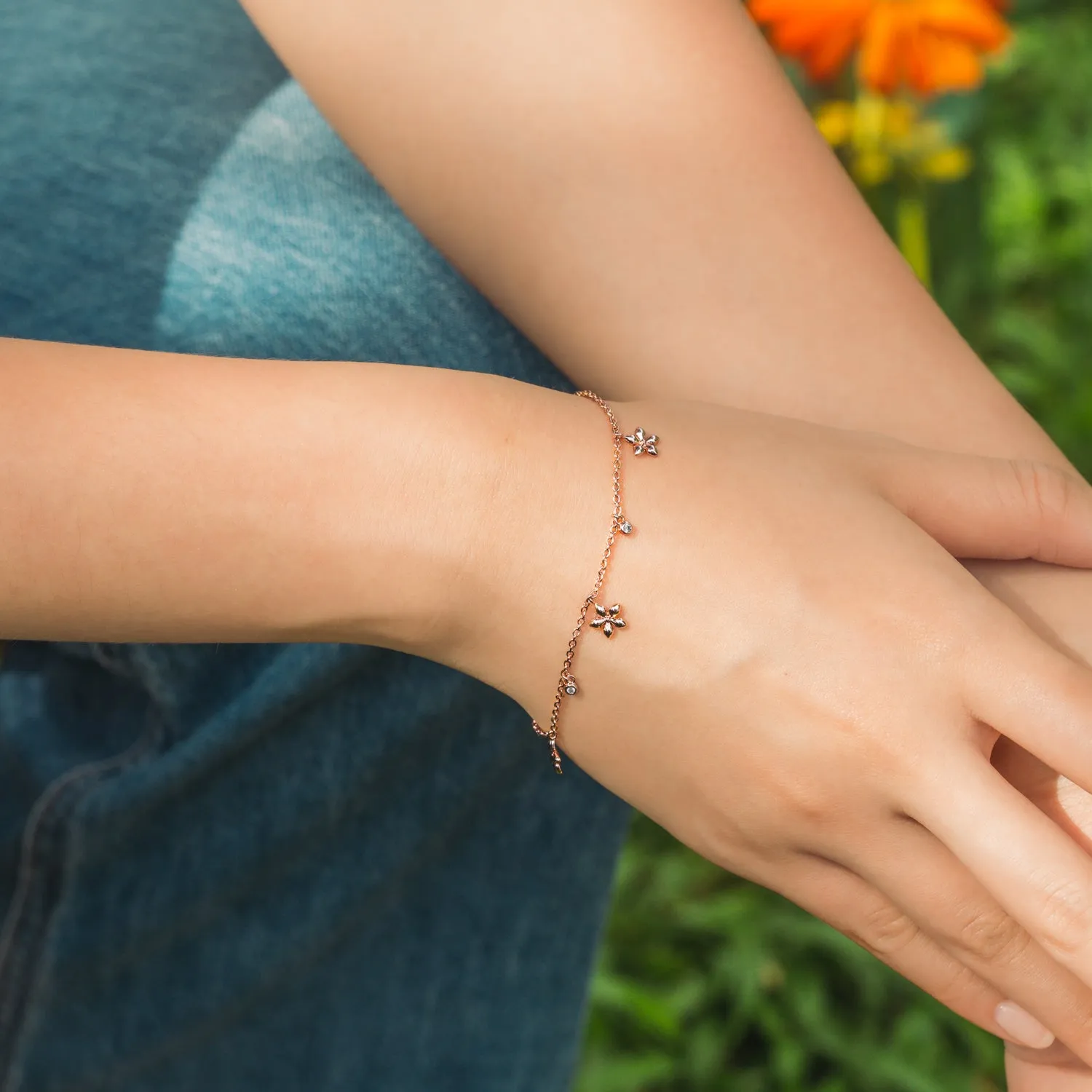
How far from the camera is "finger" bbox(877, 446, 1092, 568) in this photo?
2.39ft

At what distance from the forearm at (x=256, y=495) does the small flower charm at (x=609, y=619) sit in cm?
5

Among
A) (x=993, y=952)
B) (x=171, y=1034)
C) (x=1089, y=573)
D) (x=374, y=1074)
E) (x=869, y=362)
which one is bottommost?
(x=374, y=1074)

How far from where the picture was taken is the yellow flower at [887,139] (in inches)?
69.3

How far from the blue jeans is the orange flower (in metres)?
0.89

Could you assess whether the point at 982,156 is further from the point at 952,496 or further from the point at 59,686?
the point at 59,686

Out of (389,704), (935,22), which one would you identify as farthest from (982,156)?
(389,704)

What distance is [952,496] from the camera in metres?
0.74

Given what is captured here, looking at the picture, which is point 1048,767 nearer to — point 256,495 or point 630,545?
Result: point 630,545

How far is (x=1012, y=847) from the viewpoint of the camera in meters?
0.65

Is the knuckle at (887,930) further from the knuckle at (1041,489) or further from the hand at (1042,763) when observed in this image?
the knuckle at (1041,489)

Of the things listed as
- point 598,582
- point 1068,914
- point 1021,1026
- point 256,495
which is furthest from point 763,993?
point 256,495

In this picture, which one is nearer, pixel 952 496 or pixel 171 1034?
pixel 952 496

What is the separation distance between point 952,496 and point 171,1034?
66cm

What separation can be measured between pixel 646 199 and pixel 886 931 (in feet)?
1.66
